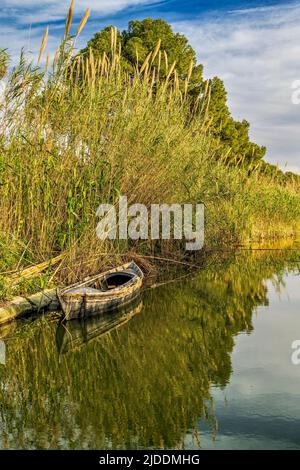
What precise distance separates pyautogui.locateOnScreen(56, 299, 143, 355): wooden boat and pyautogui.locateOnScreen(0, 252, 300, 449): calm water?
21 mm

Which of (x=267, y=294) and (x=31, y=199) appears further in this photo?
(x=267, y=294)

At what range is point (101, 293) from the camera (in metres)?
8.58

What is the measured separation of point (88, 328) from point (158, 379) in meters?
2.37

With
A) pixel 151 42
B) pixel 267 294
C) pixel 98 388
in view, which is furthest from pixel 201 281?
pixel 151 42

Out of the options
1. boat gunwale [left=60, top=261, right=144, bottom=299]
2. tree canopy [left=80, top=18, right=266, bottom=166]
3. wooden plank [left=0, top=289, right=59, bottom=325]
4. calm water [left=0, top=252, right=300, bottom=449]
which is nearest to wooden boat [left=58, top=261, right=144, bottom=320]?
boat gunwale [left=60, top=261, right=144, bottom=299]

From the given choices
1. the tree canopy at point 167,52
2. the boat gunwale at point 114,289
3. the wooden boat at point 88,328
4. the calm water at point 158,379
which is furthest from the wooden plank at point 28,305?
the tree canopy at point 167,52

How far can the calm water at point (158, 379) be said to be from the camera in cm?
453

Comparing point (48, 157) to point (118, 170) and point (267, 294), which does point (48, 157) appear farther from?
point (267, 294)

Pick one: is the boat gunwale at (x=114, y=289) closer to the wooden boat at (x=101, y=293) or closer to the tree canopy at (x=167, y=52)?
the wooden boat at (x=101, y=293)

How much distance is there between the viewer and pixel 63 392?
557 cm

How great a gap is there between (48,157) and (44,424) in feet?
15.7

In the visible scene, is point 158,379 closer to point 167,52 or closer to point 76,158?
point 76,158

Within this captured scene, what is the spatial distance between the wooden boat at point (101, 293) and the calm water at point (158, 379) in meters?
0.21

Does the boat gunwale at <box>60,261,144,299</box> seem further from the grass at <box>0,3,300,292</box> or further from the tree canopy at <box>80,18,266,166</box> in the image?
the tree canopy at <box>80,18,266,166</box>
